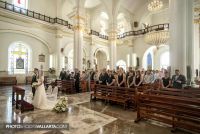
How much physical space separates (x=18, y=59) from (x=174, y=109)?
14819 mm

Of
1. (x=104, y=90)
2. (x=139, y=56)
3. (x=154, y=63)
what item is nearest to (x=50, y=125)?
(x=104, y=90)

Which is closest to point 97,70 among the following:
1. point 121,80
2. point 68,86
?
point 68,86

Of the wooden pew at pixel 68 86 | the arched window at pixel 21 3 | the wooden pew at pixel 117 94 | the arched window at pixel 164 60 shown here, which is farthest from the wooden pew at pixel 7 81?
the arched window at pixel 164 60

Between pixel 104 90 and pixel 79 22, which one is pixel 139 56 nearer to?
pixel 79 22

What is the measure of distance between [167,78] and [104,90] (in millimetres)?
2872

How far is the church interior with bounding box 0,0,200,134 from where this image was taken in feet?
14.1

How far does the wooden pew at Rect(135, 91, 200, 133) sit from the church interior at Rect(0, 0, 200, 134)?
0.07 ft

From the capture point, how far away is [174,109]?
3920 millimetres

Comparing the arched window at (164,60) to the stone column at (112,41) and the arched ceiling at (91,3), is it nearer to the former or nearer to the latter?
the stone column at (112,41)

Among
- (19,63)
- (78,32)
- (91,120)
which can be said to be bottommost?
(91,120)

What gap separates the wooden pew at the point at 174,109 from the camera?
366 cm

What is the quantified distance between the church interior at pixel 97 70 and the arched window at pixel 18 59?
89 mm

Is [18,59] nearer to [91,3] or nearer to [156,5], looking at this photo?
[91,3]

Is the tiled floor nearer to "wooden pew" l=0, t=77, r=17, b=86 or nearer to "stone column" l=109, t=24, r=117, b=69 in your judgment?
"wooden pew" l=0, t=77, r=17, b=86
